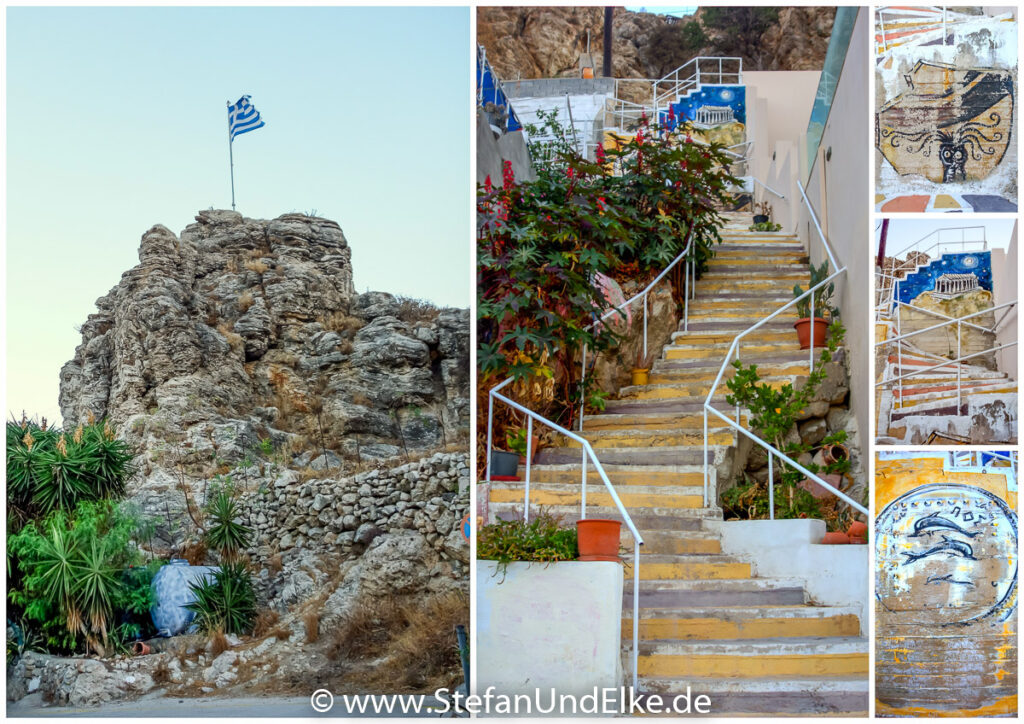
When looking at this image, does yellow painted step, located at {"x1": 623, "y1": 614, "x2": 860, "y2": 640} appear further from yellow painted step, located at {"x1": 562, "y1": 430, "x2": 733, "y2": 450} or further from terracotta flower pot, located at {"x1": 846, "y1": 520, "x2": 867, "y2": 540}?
yellow painted step, located at {"x1": 562, "y1": 430, "x2": 733, "y2": 450}

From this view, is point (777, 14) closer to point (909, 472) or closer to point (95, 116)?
point (95, 116)

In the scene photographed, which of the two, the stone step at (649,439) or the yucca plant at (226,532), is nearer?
the stone step at (649,439)

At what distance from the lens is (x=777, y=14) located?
77.7 feet

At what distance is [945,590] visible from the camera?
4.62 metres

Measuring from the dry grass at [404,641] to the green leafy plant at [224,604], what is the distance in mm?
781

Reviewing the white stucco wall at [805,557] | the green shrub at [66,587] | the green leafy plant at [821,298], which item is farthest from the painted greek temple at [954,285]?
the green shrub at [66,587]

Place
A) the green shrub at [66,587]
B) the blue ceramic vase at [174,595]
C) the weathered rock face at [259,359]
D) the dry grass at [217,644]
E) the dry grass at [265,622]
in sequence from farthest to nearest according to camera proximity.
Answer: the weathered rock face at [259,359] → the dry grass at [265,622] → the blue ceramic vase at [174,595] → the dry grass at [217,644] → the green shrub at [66,587]

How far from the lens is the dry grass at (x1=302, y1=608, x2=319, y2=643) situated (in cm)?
816

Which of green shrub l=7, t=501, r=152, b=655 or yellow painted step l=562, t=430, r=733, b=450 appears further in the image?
green shrub l=7, t=501, r=152, b=655

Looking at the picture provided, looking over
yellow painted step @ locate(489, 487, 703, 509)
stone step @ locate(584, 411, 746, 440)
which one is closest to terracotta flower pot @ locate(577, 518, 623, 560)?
yellow painted step @ locate(489, 487, 703, 509)

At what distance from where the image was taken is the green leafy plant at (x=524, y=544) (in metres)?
4.81

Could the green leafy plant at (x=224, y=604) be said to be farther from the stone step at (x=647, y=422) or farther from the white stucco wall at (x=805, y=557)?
the white stucco wall at (x=805, y=557)

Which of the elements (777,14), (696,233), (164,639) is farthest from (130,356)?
(777,14)

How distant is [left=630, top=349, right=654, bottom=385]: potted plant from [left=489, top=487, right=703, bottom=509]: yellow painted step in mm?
1781
